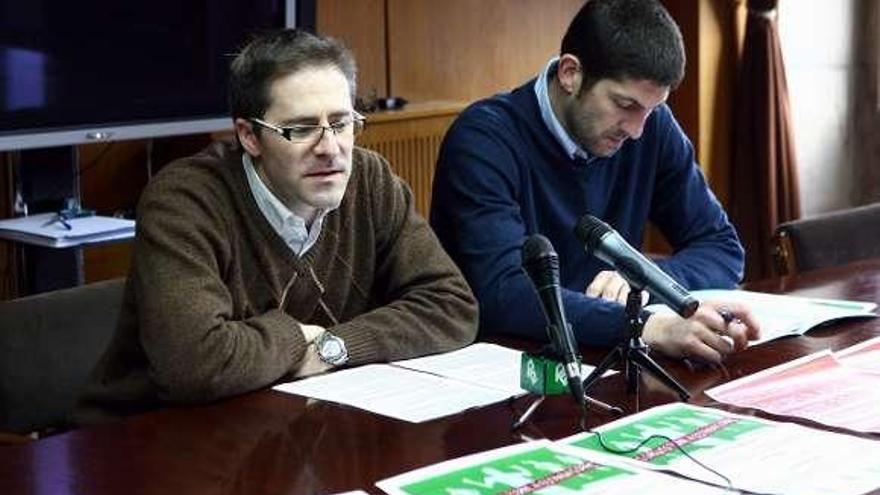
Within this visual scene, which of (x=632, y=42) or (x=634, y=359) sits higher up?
(x=632, y=42)

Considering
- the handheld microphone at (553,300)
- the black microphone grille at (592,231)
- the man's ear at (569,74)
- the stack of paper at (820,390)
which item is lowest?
the stack of paper at (820,390)

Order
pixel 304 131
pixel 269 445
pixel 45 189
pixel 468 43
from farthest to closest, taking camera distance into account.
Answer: pixel 468 43 < pixel 45 189 < pixel 304 131 < pixel 269 445

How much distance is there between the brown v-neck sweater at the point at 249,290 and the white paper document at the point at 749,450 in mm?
526

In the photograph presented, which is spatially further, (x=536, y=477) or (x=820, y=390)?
(x=820, y=390)

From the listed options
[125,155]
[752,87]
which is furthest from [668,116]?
[752,87]

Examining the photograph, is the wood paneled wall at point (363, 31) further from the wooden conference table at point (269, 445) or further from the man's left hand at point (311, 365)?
the wooden conference table at point (269, 445)

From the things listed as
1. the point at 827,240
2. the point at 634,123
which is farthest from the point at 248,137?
the point at 827,240

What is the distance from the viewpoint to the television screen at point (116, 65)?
3562 mm

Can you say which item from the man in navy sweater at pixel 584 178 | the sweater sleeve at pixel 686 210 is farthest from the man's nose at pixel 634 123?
the sweater sleeve at pixel 686 210

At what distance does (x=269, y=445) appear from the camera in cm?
162

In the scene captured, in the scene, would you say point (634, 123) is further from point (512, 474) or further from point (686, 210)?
point (512, 474)

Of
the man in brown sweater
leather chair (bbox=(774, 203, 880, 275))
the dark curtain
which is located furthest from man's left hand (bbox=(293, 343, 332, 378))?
the dark curtain

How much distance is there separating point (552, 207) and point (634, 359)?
0.74 m

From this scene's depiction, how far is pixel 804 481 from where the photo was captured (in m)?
1.45
